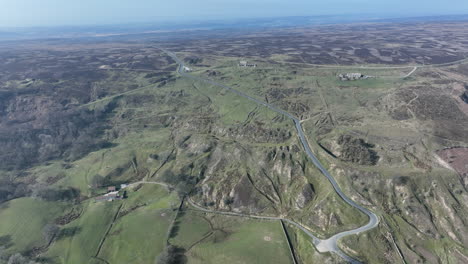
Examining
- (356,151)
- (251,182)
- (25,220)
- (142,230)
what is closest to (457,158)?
(356,151)

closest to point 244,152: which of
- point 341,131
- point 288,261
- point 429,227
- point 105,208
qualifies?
point 341,131

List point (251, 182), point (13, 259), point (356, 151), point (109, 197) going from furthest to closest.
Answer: point (109, 197)
point (251, 182)
point (356, 151)
point (13, 259)

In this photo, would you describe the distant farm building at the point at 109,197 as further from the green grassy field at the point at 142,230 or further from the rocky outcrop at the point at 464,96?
the rocky outcrop at the point at 464,96

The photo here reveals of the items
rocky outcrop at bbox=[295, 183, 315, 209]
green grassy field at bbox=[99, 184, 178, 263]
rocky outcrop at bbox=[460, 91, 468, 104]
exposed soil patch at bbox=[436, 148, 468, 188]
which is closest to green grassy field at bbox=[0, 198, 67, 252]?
green grassy field at bbox=[99, 184, 178, 263]

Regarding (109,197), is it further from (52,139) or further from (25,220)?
(52,139)

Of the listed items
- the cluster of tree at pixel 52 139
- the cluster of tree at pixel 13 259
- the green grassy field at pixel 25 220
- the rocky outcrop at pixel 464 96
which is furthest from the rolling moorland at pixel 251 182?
the rocky outcrop at pixel 464 96

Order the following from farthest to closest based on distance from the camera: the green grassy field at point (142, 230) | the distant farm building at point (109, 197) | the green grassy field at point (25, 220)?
the distant farm building at point (109, 197) → the green grassy field at point (25, 220) → the green grassy field at point (142, 230)

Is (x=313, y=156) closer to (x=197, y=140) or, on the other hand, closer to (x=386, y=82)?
(x=197, y=140)

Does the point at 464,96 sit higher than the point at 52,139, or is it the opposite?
the point at 464,96

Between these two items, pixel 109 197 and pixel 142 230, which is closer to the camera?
pixel 142 230

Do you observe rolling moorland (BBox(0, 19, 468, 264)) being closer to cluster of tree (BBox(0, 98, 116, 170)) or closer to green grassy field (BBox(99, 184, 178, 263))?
green grassy field (BBox(99, 184, 178, 263))

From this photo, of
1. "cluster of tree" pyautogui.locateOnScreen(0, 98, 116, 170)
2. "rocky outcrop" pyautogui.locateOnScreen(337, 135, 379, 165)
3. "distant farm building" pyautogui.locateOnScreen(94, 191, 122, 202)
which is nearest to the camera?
"rocky outcrop" pyautogui.locateOnScreen(337, 135, 379, 165)

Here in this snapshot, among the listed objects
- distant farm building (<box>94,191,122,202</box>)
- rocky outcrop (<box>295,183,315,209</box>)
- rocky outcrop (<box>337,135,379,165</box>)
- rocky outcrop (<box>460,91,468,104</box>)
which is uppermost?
rocky outcrop (<box>460,91,468,104</box>)
